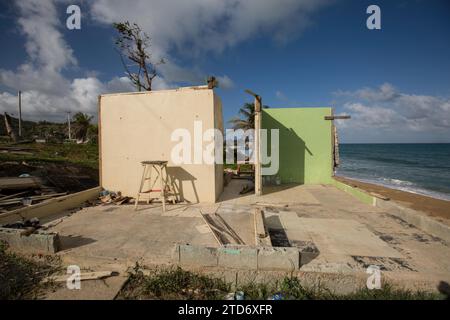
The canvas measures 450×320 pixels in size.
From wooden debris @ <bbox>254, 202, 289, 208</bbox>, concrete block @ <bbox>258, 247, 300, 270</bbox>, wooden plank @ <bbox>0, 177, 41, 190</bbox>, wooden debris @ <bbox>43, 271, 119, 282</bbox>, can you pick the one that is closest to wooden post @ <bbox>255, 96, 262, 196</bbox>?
wooden debris @ <bbox>254, 202, 289, 208</bbox>

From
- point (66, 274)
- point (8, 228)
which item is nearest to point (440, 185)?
point (66, 274)

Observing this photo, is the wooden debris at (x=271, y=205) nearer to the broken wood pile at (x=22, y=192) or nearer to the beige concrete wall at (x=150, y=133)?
the beige concrete wall at (x=150, y=133)

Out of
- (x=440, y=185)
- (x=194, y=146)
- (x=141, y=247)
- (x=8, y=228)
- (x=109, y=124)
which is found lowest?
(x=440, y=185)

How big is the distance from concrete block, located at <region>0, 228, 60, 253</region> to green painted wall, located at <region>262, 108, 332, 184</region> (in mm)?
9052

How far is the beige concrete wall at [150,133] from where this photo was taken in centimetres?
658

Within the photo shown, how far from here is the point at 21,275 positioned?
9.86ft

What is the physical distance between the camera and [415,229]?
4516 millimetres

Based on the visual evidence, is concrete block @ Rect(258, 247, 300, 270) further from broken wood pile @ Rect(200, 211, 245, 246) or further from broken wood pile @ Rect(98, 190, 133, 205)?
broken wood pile @ Rect(98, 190, 133, 205)

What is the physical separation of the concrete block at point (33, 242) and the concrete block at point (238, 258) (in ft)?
9.79

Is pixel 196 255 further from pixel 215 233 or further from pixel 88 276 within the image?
pixel 88 276

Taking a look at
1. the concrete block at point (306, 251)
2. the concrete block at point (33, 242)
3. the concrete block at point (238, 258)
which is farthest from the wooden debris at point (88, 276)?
the concrete block at point (306, 251)
